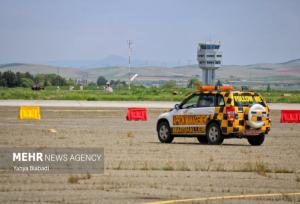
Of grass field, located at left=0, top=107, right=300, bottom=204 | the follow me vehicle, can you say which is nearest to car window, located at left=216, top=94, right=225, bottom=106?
the follow me vehicle

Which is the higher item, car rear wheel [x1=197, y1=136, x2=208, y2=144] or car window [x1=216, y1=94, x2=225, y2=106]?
car window [x1=216, y1=94, x2=225, y2=106]

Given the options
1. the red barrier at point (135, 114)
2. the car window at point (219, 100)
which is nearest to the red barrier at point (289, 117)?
the red barrier at point (135, 114)

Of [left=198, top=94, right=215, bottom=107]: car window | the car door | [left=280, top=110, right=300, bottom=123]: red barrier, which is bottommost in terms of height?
[left=280, top=110, right=300, bottom=123]: red barrier

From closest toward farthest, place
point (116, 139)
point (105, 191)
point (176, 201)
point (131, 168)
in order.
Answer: point (176, 201), point (105, 191), point (131, 168), point (116, 139)

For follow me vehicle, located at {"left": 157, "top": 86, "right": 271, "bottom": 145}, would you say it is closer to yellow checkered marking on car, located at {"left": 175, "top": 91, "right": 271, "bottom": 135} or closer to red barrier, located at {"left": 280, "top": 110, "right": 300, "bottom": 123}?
yellow checkered marking on car, located at {"left": 175, "top": 91, "right": 271, "bottom": 135}

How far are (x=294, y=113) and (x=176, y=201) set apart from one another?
1531 inches

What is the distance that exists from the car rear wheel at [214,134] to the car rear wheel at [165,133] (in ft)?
5.73

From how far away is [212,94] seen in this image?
93.9 ft

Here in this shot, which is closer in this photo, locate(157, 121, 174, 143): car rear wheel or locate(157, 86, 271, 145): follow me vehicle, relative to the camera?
locate(157, 86, 271, 145): follow me vehicle

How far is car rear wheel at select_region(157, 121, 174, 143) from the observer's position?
97.8 feet

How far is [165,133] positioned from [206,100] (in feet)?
6.84

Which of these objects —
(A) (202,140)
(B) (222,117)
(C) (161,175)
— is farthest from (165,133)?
(C) (161,175)

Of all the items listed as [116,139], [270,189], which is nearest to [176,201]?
[270,189]

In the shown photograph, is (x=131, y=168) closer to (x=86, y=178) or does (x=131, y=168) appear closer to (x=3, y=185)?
(x=86, y=178)
